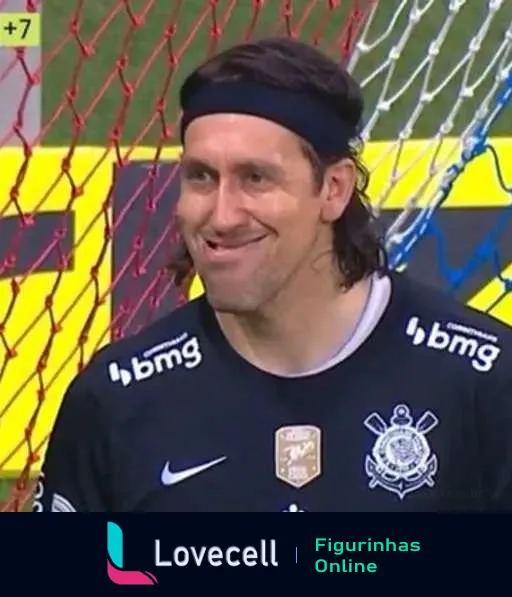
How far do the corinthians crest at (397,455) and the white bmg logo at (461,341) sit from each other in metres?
0.09

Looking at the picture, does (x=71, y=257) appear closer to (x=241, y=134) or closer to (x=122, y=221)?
(x=122, y=221)

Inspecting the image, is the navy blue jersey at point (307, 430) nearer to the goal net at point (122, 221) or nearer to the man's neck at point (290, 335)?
the man's neck at point (290, 335)

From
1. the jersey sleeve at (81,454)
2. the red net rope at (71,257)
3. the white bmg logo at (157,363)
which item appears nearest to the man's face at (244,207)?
the white bmg logo at (157,363)

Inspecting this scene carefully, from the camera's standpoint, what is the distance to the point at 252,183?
2.28m

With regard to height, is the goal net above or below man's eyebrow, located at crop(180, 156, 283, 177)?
above

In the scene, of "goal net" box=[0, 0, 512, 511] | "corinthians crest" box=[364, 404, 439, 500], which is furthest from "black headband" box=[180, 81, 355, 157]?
"goal net" box=[0, 0, 512, 511]

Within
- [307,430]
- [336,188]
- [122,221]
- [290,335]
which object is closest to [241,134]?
[336,188]

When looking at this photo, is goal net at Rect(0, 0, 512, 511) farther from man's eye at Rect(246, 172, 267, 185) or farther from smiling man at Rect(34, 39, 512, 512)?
man's eye at Rect(246, 172, 267, 185)

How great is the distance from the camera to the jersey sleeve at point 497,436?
2330mm

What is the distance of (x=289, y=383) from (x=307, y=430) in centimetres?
7

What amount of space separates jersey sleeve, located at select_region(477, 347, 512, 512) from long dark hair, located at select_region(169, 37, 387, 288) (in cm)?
23

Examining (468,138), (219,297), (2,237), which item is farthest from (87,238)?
(219,297)

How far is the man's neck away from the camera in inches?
92.9

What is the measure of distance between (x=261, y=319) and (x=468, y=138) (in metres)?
1.77
